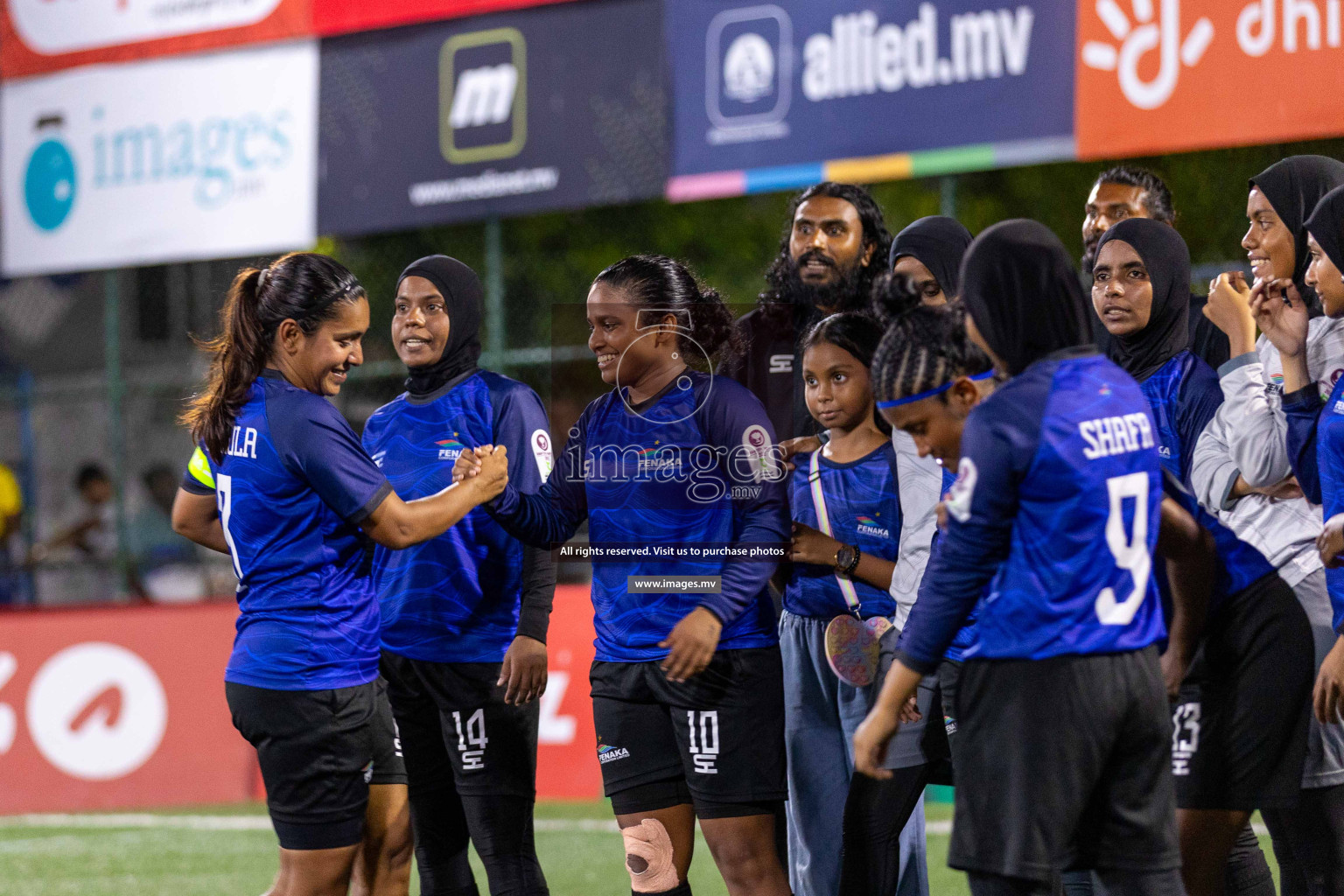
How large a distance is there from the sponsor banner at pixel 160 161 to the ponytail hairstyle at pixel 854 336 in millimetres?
7282

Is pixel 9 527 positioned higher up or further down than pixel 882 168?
further down

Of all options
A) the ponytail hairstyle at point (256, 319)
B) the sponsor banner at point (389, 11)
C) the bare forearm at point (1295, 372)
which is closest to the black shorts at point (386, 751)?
the ponytail hairstyle at point (256, 319)

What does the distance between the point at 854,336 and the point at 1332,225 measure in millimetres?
1300

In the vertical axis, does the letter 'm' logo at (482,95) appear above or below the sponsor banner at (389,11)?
below

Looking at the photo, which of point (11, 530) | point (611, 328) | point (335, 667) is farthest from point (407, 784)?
point (11, 530)

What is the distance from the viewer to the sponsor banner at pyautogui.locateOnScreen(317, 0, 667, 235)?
32.2ft

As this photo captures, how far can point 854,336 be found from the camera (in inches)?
169

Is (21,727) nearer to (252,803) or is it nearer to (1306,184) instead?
(252,803)

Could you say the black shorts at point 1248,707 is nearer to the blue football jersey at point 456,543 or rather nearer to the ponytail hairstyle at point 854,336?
the ponytail hairstyle at point 854,336

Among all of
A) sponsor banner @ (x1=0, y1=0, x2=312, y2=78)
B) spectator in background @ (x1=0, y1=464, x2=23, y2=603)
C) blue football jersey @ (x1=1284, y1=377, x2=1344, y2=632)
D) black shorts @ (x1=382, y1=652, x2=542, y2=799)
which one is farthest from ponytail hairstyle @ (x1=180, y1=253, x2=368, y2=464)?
spectator in background @ (x1=0, y1=464, x2=23, y2=603)

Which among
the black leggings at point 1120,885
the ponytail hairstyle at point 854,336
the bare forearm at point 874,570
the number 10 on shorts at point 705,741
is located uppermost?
the ponytail hairstyle at point 854,336

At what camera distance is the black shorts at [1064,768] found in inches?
125

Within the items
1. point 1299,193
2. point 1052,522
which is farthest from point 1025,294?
point 1299,193

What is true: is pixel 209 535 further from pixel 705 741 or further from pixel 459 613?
pixel 705 741
